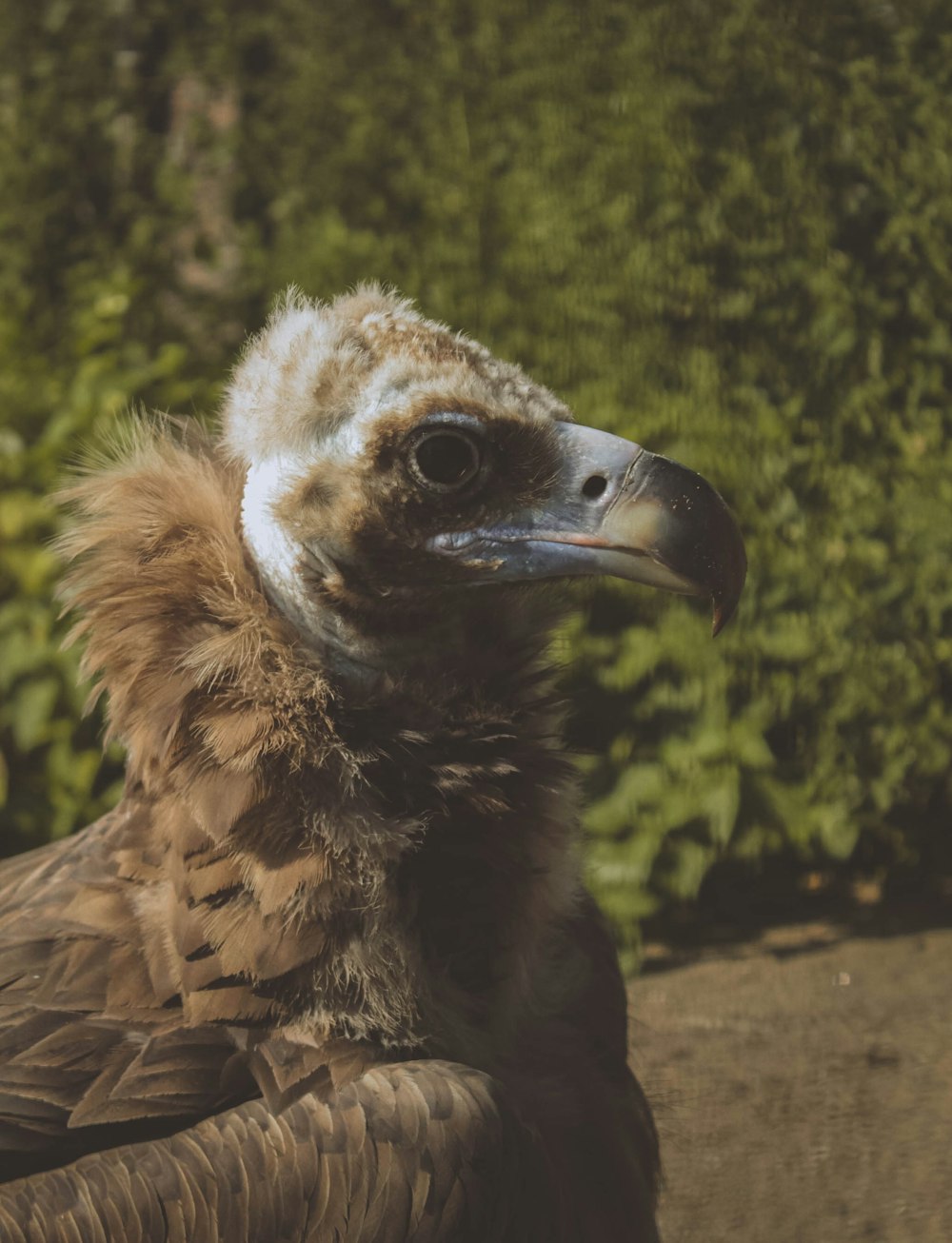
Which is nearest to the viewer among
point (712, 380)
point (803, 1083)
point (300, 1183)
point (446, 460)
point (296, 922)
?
point (300, 1183)

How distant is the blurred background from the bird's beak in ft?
7.61

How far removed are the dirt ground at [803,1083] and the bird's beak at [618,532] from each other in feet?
4.50

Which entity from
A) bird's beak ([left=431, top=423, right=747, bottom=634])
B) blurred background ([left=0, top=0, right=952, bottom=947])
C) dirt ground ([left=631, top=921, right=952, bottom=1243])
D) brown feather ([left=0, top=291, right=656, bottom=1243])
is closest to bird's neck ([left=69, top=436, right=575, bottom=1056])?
brown feather ([left=0, top=291, right=656, bottom=1243])

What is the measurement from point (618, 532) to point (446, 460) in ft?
0.86

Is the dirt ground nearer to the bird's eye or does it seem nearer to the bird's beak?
the bird's beak

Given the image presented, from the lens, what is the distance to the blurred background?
16.0ft

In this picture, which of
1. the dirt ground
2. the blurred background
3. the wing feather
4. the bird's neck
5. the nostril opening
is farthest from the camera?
the blurred background

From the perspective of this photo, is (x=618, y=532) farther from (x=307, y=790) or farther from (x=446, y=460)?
(x=307, y=790)

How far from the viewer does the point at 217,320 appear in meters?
6.67

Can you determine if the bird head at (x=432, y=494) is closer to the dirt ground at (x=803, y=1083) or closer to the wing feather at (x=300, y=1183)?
the wing feather at (x=300, y=1183)

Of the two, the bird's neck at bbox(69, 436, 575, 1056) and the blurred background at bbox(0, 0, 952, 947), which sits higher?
the blurred background at bbox(0, 0, 952, 947)

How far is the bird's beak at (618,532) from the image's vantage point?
2.20 meters

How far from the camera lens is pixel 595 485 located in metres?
2.26

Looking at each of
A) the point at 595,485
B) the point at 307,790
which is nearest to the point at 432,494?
the point at 595,485
